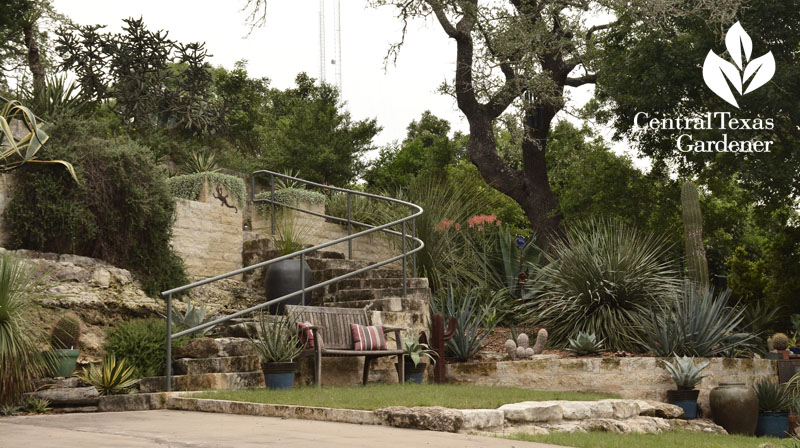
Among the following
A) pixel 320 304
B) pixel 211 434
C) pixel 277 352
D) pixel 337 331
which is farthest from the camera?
pixel 320 304

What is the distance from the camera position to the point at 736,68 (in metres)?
12.1

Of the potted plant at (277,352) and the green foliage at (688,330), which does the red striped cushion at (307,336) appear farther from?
the green foliage at (688,330)

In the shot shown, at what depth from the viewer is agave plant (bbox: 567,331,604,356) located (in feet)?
31.1

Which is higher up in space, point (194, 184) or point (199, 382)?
point (194, 184)

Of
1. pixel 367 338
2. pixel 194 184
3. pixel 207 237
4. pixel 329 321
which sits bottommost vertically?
pixel 367 338

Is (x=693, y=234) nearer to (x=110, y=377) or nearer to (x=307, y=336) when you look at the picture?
(x=307, y=336)

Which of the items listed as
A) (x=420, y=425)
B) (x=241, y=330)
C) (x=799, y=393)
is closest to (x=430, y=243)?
(x=241, y=330)

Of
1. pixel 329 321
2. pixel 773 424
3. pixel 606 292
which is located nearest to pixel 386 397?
pixel 329 321

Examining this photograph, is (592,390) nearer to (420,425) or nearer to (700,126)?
(420,425)

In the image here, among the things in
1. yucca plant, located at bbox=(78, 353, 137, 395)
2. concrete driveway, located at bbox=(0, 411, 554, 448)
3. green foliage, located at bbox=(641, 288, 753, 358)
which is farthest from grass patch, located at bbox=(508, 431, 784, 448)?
yucca plant, located at bbox=(78, 353, 137, 395)

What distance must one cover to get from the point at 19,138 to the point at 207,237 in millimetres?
3056

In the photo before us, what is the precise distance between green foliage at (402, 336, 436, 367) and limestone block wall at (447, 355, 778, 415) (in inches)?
23.6

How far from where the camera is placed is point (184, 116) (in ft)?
51.8

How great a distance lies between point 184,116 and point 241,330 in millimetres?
8204
